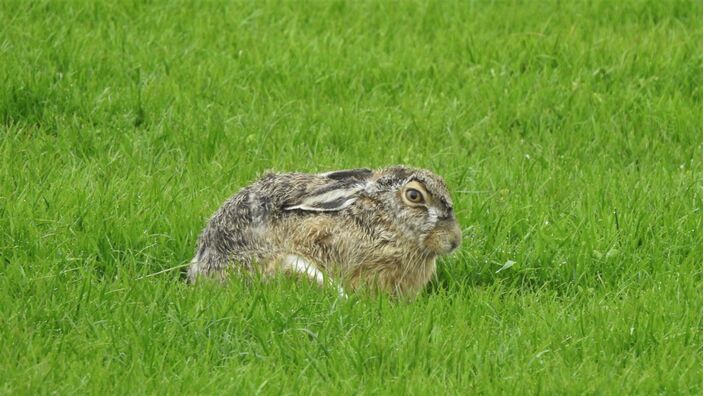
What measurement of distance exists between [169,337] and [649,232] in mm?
3045

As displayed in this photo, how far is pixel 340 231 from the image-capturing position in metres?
6.67

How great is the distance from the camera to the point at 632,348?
246 inches

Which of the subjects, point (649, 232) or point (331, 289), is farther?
point (649, 232)

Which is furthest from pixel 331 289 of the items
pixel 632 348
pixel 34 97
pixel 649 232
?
pixel 34 97

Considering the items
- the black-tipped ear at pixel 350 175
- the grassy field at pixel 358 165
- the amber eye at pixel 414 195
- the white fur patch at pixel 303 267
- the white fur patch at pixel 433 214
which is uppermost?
the black-tipped ear at pixel 350 175

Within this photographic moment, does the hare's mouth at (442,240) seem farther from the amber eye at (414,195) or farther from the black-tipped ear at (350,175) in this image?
the black-tipped ear at (350,175)

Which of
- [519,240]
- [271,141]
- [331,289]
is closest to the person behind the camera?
[331,289]

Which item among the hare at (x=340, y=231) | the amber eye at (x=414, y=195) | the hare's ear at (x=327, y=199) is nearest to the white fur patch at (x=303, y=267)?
the hare at (x=340, y=231)

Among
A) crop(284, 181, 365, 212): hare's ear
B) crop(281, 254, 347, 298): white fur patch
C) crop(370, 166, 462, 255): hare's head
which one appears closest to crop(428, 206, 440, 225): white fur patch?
crop(370, 166, 462, 255): hare's head

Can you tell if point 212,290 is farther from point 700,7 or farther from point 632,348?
point 700,7

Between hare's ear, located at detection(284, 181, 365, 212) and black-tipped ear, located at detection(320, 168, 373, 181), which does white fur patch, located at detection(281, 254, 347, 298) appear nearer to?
hare's ear, located at detection(284, 181, 365, 212)

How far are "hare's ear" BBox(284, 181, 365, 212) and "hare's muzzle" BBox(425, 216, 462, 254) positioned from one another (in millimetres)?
432

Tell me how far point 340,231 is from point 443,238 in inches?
20.8

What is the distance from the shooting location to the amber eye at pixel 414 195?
22.2 feet
